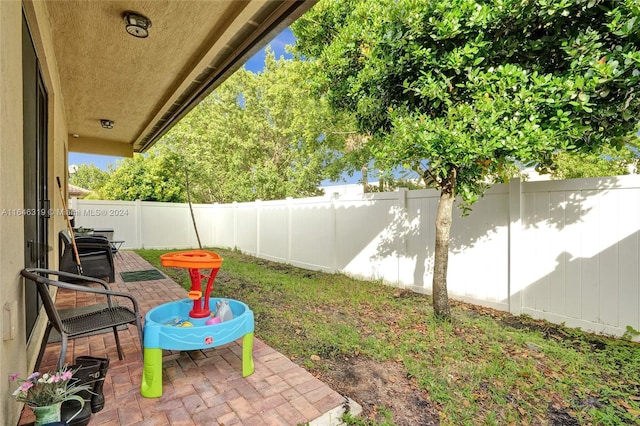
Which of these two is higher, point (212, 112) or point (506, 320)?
point (212, 112)

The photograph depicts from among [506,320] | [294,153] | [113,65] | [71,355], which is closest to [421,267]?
[506,320]

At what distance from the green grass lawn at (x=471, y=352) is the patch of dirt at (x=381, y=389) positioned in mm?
95

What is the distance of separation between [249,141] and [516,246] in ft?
48.0

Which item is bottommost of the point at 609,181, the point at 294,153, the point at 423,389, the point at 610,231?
the point at 423,389

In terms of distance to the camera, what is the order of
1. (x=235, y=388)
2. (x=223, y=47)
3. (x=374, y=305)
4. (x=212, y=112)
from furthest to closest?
(x=212, y=112) → (x=374, y=305) → (x=223, y=47) → (x=235, y=388)

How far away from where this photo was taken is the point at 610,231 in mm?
3508

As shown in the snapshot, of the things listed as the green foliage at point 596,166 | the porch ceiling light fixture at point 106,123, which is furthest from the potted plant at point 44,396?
the green foliage at point 596,166

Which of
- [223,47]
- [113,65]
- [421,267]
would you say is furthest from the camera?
[421,267]

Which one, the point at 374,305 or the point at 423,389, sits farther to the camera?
the point at 374,305

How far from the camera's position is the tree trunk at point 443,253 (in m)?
4.10

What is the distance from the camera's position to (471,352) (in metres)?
3.20

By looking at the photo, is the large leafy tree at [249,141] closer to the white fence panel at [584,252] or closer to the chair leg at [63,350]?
the white fence panel at [584,252]

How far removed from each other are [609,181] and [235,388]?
4.49 m

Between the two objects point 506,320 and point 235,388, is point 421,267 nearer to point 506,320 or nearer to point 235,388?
point 506,320
